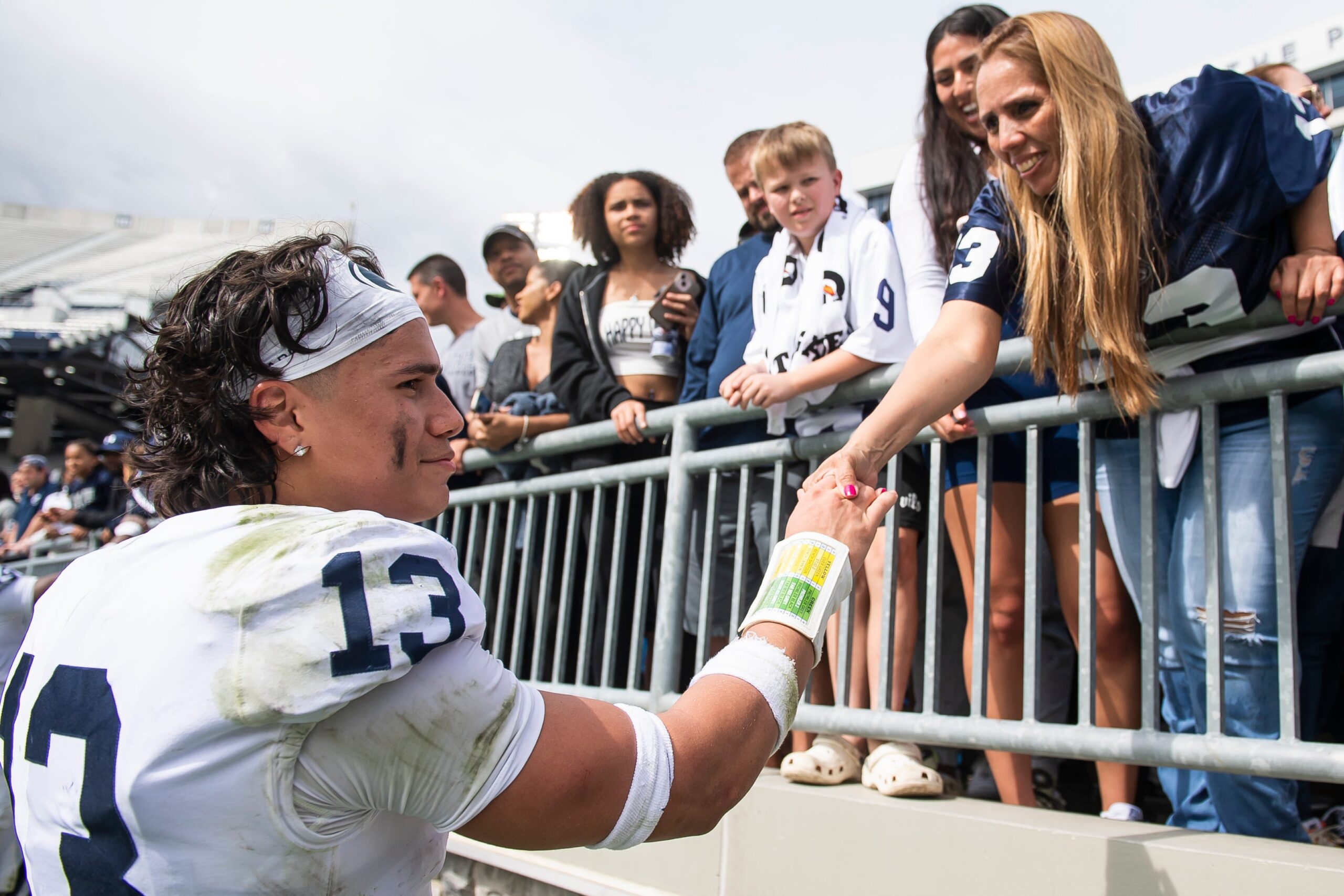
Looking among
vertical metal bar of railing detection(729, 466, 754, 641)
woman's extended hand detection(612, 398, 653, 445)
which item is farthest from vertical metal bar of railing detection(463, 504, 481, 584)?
vertical metal bar of railing detection(729, 466, 754, 641)

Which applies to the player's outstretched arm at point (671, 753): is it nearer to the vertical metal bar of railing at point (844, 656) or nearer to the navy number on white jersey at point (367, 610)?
the navy number on white jersey at point (367, 610)

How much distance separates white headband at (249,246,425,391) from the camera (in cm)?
150

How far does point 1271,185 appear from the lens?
219 centimetres

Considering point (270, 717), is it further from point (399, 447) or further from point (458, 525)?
point (458, 525)

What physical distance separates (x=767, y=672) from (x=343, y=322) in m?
0.84

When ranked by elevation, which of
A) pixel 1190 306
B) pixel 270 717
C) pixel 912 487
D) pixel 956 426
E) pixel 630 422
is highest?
pixel 1190 306

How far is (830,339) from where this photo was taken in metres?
3.36

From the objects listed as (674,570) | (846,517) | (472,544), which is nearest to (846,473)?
(846,517)

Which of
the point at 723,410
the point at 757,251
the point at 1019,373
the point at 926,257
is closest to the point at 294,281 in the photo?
the point at 723,410

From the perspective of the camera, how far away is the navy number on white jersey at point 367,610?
3.69 ft

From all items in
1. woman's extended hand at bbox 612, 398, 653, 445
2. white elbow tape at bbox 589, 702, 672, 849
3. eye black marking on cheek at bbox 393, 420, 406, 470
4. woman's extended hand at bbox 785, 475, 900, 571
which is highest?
woman's extended hand at bbox 612, 398, 653, 445

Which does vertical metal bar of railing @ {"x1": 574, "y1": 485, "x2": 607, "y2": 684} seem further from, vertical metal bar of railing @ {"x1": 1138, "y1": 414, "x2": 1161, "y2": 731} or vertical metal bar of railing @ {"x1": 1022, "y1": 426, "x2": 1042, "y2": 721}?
vertical metal bar of railing @ {"x1": 1138, "y1": 414, "x2": 1161, "y2": 731}

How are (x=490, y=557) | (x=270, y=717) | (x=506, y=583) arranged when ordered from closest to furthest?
(x=270, y=717) < (x=506, y=583) < (x=490, y=557)

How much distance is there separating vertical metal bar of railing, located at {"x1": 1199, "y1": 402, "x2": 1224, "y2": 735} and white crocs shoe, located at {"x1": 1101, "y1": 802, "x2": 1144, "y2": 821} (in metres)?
0.52
